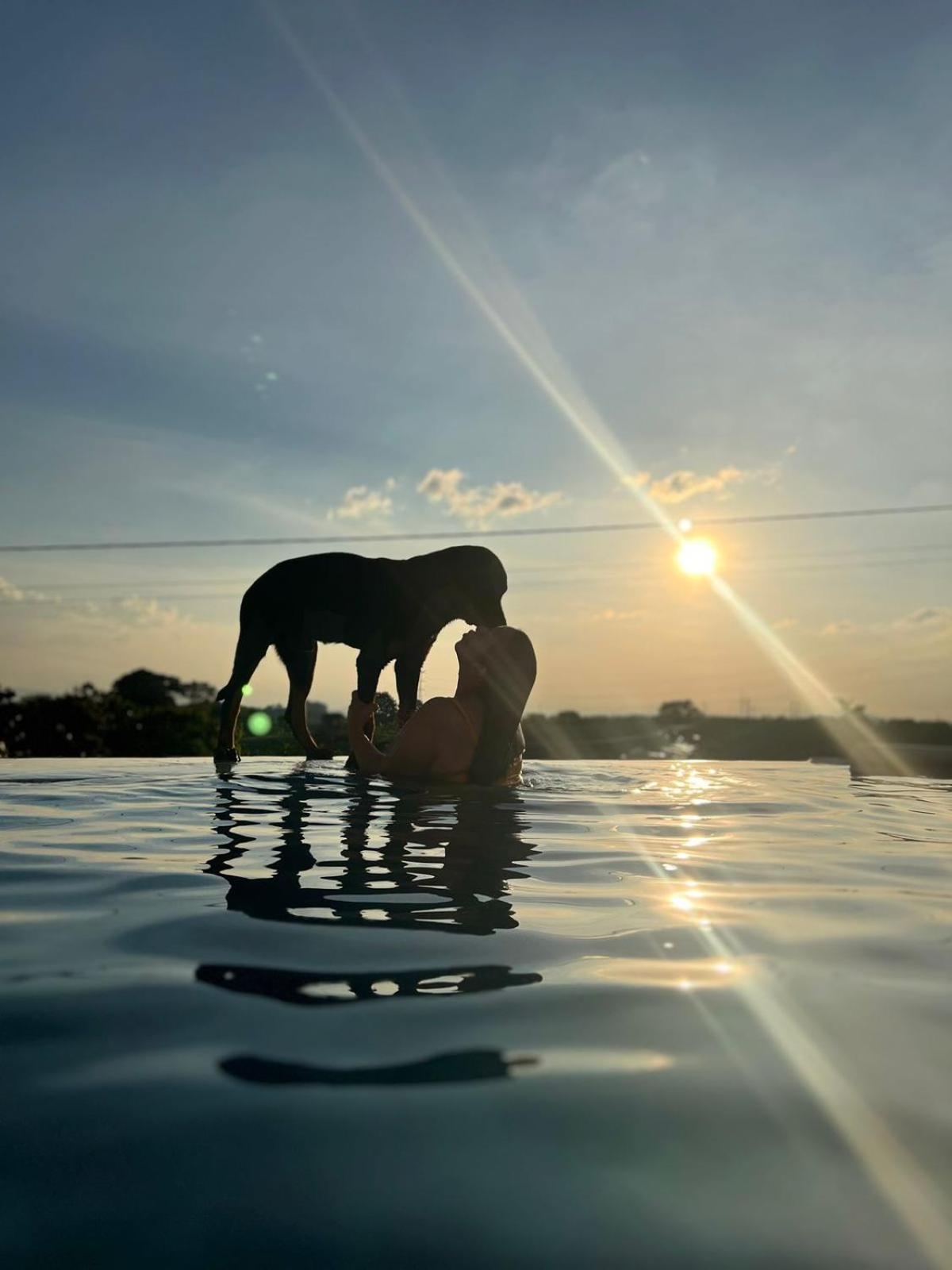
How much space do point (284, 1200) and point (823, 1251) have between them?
61 centimetres

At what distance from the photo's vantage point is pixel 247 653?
8984 millimetres

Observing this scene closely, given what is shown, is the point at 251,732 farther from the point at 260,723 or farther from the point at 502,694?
the point at 502,694

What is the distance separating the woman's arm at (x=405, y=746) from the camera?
626 cm

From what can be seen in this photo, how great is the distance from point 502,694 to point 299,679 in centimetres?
375

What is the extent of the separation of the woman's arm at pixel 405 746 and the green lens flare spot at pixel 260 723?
29.9 feet

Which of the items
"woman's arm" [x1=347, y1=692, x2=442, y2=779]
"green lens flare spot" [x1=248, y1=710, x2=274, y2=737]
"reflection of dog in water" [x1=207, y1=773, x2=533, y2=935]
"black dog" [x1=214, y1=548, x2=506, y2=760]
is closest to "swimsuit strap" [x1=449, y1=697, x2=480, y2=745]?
"woman's arm" [x1=347, y1=692, x2=442, y2=779]

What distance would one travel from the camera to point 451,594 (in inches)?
320

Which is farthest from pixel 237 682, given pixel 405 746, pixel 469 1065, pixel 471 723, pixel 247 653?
pixel 469 1065

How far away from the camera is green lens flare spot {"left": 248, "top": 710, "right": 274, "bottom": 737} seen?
1540 cm

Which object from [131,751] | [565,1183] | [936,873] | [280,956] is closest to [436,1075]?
[565,1183]

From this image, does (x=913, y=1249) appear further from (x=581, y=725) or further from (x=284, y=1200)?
(x=581, y=725)

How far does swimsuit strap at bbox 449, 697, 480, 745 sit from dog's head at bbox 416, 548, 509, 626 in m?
1.94

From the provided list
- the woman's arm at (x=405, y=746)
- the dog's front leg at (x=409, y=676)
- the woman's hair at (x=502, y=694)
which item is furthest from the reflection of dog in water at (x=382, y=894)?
the dog's front leg at (x=409, y=676)

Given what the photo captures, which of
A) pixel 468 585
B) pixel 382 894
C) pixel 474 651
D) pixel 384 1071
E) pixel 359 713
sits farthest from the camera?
pixel 468 585
